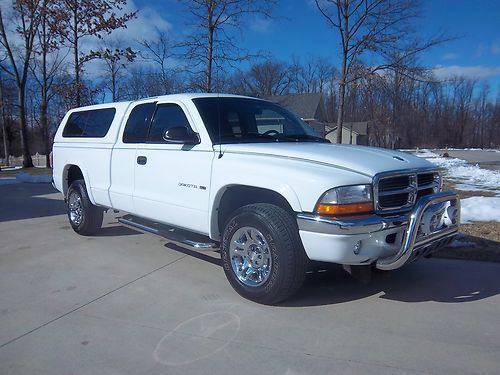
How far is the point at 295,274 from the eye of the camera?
3523mm

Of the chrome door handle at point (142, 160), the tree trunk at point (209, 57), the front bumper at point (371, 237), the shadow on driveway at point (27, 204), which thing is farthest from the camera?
the tree trunk at point (209, 57)

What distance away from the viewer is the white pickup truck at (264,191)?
3305 mm

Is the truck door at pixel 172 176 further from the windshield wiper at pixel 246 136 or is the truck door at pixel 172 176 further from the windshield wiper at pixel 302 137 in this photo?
the windshield wiper at pixel 302 137

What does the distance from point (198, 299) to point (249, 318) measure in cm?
64

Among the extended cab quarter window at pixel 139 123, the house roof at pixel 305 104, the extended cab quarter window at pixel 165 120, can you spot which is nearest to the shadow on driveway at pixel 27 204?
the extended cab quarter window at pixel 139 123

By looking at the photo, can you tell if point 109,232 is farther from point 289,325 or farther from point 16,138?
point 16,138

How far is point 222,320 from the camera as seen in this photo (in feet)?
11.4

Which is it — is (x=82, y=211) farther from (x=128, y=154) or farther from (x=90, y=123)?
(x=128, y=154)

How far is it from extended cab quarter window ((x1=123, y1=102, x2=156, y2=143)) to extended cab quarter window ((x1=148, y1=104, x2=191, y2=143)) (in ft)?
0.40

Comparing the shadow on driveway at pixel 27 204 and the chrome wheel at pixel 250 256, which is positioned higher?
the chrome wheel at pixel 250 256

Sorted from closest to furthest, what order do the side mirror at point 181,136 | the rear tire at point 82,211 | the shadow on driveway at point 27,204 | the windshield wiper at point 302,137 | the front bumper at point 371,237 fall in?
the front bumper at point 371,237, the side mirror at point 181,136, the windshield wiper at point 302,137, the rear tire at point 82,211, the shadow on driveway at point 27,204

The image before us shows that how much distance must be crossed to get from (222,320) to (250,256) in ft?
2.20

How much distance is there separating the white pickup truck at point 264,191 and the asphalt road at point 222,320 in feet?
1.38

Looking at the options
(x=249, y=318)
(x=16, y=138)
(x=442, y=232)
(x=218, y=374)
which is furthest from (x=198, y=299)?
(x=16, y=138)
